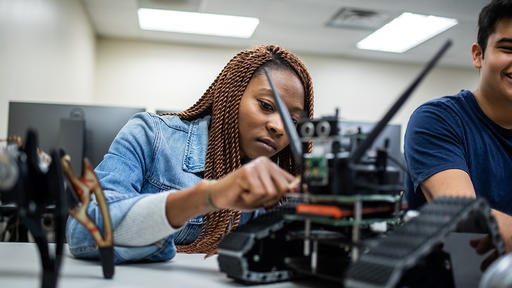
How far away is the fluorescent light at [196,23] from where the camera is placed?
421 centimetres

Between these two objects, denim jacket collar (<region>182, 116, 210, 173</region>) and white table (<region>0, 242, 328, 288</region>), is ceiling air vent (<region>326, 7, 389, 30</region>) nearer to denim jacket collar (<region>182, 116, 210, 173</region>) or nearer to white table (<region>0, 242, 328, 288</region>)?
denim jacket collar (<region>182, 116, 210, 173</region>)

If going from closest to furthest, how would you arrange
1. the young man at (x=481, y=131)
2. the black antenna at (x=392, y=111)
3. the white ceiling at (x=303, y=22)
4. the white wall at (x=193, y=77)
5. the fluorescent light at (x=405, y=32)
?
the black antenna at (x=392, y=111) < the young man at (x=481, y=131) < the white ceiling at (x=303, y=22) < the fluorescent light at (x=405, y=32) < the white wall at (x=193, y=77)

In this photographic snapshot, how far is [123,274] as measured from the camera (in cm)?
71

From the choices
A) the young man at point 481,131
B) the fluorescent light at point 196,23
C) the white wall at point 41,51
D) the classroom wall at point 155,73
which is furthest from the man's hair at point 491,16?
the fluorescent light at point 196,23

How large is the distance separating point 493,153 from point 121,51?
4569mm

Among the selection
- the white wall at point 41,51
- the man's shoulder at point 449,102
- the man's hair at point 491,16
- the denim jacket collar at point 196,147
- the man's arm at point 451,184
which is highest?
the white wall at point 41,51

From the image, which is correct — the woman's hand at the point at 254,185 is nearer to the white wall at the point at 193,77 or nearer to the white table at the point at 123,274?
the white table at the point at 123,274

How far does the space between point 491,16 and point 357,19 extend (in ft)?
9.98

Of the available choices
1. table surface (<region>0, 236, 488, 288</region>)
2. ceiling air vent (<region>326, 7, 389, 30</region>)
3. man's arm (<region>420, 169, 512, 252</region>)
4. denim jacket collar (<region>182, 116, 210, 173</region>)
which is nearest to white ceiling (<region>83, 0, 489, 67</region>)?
ceiling air vent (<region>326, 7, 389, 30</region>)

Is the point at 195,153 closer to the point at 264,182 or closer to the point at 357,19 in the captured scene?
the point at 264,182

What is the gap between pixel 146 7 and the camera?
4000 mm

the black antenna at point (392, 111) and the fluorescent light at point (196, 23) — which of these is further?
the fluorescent light at point (196, 23)

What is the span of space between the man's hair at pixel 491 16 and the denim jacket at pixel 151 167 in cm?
83

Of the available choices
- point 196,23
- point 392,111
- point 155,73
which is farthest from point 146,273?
point 155,73
